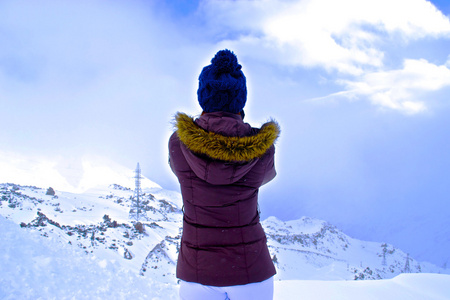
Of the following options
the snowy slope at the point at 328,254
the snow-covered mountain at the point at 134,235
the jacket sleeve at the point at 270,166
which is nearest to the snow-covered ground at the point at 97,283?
the snow-covered mountain at the point at 134,235

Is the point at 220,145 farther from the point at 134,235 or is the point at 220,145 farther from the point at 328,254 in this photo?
the point at 328,254

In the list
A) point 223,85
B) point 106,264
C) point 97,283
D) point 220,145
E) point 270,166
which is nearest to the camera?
point 220,145

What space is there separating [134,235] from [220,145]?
21202 millimetres

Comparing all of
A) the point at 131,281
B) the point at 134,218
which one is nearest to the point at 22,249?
the point at 131,281

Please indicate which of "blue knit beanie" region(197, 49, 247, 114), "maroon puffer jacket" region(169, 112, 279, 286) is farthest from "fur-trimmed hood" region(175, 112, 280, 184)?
"blue knit beanie" region(197, 49, 247, 114)

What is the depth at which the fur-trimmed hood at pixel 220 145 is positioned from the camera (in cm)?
161

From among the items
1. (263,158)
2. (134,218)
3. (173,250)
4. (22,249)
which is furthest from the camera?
(134,218)

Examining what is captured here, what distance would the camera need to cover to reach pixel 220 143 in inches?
63.4

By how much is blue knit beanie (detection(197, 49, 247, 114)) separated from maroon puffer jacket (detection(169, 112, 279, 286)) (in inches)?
4.0

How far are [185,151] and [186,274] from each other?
2.78 ft

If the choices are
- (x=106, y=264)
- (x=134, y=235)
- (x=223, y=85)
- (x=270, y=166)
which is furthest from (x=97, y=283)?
(x=134, y=235)

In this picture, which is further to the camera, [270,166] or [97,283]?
[97,283]

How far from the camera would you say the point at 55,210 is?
2167cm

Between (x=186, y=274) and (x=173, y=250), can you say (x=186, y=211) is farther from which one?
(x=173, y=250)
